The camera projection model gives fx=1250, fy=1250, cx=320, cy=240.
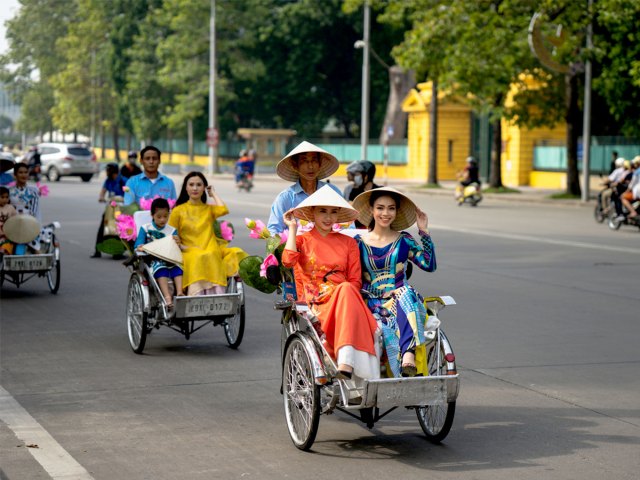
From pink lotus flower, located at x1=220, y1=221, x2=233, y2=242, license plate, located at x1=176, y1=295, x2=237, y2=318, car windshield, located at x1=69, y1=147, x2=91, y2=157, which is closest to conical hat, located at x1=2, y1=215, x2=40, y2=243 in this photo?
pink lotus flower, located at x1=220, y1=221, x2=233, y2=242

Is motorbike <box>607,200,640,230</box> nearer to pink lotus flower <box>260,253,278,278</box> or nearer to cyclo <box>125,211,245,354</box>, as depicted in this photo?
cyclo <box>125,211,245,354</box>

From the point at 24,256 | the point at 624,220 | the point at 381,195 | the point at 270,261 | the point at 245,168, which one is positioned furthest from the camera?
the point at 245,168

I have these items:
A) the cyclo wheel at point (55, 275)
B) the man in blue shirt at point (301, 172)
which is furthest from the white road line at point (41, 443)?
the cyclo wheel at point (55, 275)

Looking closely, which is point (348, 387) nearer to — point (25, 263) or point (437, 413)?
point (437, 413)

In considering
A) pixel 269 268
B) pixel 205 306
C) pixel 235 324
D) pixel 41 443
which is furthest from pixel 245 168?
pixel 41 443

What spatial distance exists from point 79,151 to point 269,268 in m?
50.8

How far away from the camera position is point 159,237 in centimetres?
1096

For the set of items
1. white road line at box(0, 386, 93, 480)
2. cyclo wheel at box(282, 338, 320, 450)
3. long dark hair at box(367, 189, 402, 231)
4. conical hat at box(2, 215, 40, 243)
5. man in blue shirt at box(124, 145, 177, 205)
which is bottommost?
white road line at box(0, 386, 93, 480)

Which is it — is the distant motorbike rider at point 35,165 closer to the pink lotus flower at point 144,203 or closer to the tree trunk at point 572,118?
the tree trunk at point 572,118

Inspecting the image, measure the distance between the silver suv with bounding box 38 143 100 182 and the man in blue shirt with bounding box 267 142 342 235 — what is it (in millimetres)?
48786

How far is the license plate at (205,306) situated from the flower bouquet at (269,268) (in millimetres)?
2199

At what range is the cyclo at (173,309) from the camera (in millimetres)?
10328

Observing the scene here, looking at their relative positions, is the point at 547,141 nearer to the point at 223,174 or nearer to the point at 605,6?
the point at 605,6

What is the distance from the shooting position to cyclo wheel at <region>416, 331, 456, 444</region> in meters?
6.91
